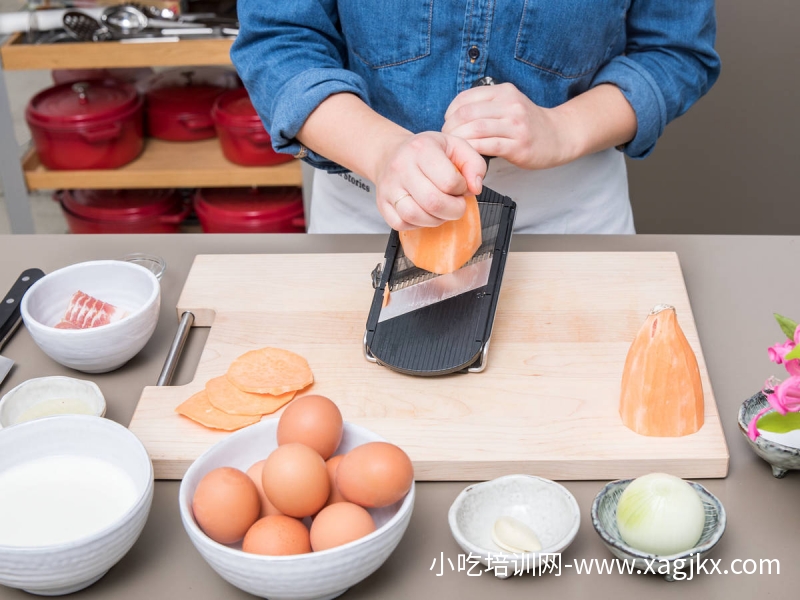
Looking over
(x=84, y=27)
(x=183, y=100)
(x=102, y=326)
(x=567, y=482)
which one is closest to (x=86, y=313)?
(x=102, y=326)

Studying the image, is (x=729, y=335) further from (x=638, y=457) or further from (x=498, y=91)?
(x=498, y=91)

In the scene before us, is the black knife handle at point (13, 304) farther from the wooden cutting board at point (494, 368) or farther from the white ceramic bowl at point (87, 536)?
the white ceramic bowl at point (87, 536)

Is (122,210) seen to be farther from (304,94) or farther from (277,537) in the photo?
(277,537)

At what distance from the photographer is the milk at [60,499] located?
77 cm

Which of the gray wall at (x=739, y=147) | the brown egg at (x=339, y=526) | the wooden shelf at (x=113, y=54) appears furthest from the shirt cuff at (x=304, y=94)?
the gray wall at (x=739, y=147)

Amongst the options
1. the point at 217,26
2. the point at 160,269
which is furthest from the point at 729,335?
the point at 217,26

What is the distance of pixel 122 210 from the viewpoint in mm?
2461

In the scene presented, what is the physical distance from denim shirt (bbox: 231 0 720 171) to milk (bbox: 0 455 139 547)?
0.55 metres

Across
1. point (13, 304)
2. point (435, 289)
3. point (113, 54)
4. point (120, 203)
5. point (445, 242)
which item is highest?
point (445, 242)

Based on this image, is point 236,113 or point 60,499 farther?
point 236,113

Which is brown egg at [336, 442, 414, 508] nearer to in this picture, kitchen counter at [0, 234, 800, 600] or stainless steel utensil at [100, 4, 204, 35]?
kitchen counter at [0, 234, 800, 600]

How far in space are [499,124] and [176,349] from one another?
489 millimetres

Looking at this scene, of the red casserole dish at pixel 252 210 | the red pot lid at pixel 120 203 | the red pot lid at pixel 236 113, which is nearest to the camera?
the red pot lid at pixel 236 113

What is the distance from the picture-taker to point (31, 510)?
2.60ft
